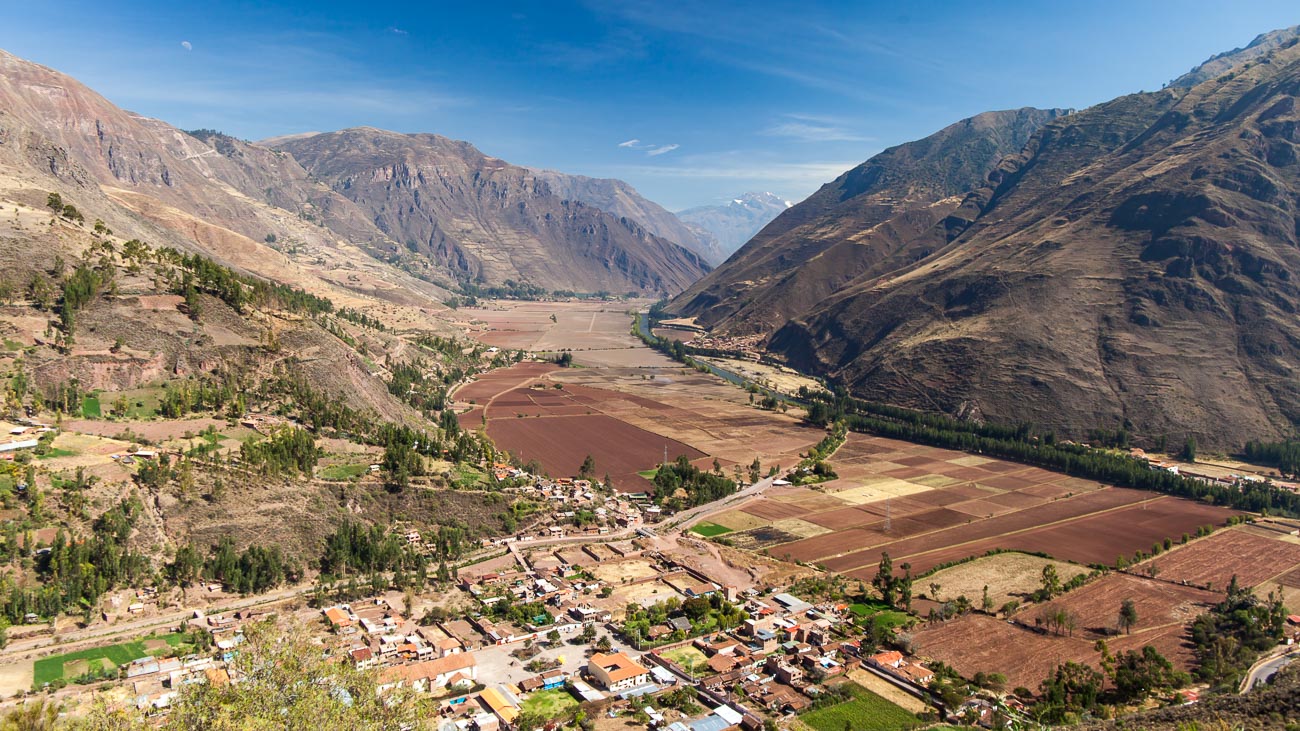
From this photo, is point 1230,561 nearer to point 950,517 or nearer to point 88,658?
point 950,517

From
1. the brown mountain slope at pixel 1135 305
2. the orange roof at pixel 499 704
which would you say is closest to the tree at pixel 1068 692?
the orange roof at pixel 499 704

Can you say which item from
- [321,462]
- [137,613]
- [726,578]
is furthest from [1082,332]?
[137,613]

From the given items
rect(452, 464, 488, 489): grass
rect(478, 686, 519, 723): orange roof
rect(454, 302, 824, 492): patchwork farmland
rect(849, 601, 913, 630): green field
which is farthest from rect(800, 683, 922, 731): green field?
rect(454, 302, 824, 492): patchwork farmland

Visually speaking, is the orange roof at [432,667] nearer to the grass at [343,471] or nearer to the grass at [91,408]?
the grass at [343,471]

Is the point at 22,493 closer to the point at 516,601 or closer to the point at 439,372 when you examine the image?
the point at 516,601

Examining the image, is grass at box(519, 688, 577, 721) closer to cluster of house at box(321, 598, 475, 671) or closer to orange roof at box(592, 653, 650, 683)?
orange roof at box(592, 653, 650, 683)

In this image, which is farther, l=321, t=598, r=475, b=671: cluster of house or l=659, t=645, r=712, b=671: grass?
l=659, t=645, r=712, b=671: grass

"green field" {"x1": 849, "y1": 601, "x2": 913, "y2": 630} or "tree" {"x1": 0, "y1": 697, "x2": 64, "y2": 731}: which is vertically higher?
"tree" {"x1": 0, "y1": 697, "x2": 64, "y2": 731}
